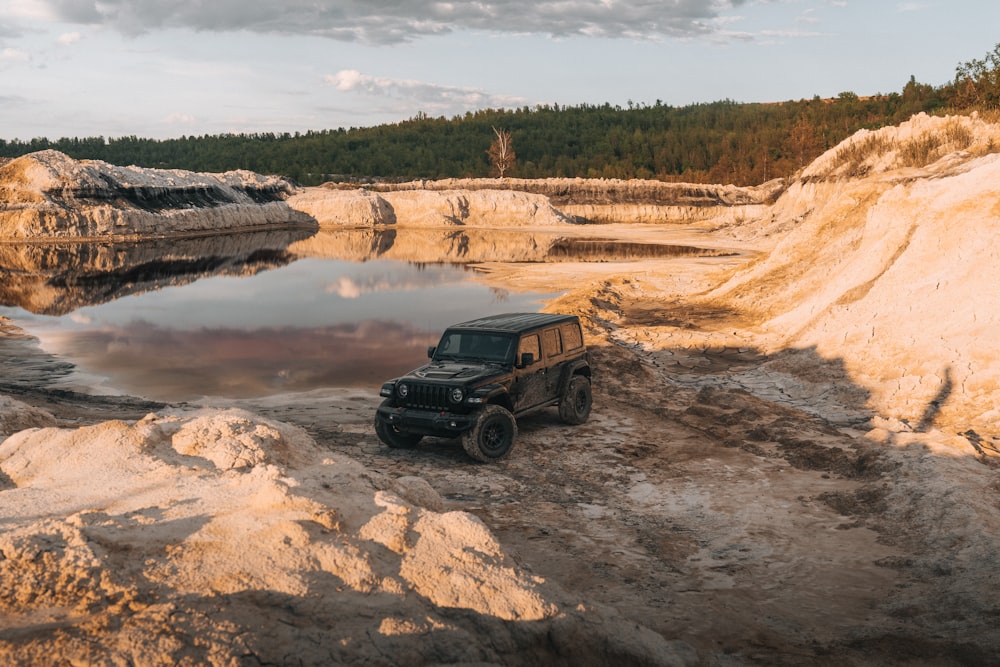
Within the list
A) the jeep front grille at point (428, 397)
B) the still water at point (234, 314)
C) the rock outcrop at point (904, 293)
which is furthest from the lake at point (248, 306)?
the rock outcrop at point (904, 293)

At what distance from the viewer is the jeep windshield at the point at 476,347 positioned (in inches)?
542

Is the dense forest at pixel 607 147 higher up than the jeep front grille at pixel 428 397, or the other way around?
the dense forest at pixel 607 147

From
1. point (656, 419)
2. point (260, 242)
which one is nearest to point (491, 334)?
point (656, 419)

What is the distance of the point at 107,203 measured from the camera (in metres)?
68.9

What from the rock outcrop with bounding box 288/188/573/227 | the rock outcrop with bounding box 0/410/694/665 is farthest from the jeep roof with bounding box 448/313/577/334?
the rock outcrop with bounding box 288/188/573/227

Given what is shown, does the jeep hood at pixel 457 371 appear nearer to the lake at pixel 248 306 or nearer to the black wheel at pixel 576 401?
the black wheel at pixel 576 401

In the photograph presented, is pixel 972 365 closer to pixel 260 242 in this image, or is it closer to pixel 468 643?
pixel 468 643

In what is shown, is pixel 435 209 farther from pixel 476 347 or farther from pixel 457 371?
pixel 457 371

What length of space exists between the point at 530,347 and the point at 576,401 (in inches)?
A: 65.8

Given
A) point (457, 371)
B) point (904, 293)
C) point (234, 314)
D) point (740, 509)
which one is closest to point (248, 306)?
point (234, 314)

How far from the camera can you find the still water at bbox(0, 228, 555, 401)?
20734 mm

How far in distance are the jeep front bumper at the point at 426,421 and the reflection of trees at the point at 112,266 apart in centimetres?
2287

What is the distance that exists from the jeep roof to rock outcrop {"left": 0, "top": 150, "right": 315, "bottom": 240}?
5950 centimetres

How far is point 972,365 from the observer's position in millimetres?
16234
